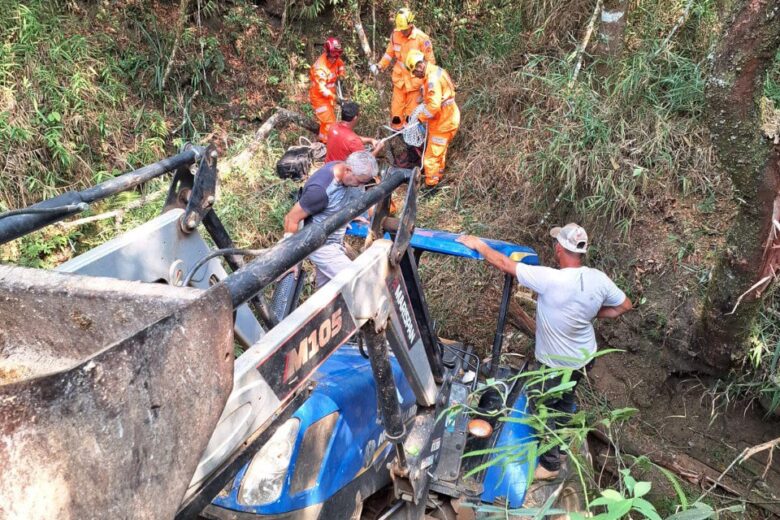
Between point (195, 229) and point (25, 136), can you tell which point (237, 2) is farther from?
point (195, 229)

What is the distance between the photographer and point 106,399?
896mm

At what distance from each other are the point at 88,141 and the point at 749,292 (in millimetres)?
6958

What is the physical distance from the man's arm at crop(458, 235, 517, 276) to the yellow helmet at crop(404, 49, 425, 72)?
14.0ft

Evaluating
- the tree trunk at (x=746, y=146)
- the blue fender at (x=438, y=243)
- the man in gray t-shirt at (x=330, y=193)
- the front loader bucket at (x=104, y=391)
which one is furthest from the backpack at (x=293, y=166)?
the front loader bucket at (x=104, y=391)

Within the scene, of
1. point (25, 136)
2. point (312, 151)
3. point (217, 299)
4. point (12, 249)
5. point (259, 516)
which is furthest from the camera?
point (312, 151)

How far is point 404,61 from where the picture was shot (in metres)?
7.34

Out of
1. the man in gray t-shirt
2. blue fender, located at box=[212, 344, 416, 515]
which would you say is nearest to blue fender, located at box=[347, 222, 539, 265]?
blue fender, located at box=[212, 344, 416, 515]

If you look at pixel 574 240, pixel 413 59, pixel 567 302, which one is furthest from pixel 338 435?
pixel 413 59

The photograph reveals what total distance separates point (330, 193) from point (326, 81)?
14.2 feet

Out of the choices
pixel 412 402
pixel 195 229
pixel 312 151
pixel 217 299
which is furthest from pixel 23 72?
pixel 217 299

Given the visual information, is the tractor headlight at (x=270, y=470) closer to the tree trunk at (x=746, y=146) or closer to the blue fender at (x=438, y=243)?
the blue fender at (x=438, y=243)

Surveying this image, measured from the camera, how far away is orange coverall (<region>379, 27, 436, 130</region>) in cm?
744

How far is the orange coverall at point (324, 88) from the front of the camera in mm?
7789

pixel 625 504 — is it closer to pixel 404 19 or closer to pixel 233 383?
pixel 233 383
